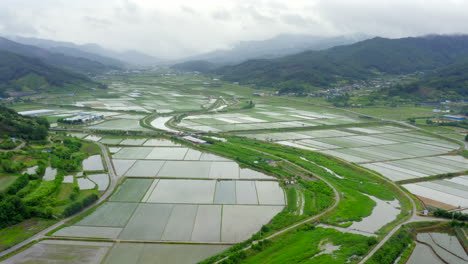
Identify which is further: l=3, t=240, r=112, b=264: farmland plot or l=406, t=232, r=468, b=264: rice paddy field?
l=406, t=232, r=468, b=264: rice paddy field

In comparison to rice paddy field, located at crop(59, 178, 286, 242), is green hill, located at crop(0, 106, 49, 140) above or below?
above

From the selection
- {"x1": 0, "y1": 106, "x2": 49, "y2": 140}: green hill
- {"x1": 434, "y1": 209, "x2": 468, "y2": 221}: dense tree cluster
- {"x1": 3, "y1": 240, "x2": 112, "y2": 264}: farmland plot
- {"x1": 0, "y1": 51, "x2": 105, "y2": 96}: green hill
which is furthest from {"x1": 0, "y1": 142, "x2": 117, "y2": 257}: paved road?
{"x1": 0, "y1": 51, "x2": 105, "y2": 96}: green hill

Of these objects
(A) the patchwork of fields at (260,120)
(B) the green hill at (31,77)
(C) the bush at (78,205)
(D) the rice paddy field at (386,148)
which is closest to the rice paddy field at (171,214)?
(C) the bush at (78,205)

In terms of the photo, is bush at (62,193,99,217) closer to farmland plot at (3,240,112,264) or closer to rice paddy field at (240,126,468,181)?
farmland plot at (3,240,112,264)

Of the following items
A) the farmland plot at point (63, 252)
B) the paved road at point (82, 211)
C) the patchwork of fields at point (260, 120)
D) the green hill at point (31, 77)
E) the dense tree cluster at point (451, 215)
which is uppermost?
the green hill at point (31, 77)

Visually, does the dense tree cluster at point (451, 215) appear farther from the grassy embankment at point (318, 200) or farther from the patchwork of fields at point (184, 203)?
the patchwork of fields at point (184, 203)

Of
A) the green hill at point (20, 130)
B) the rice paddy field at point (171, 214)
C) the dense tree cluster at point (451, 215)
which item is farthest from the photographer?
the green hill at point (20, 130)

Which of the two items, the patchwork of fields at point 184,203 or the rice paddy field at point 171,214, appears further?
the patchwork of fields at point 184,203

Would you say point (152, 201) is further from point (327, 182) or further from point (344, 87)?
point (344, 87)

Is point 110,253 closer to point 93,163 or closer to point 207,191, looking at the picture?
point 207,191
